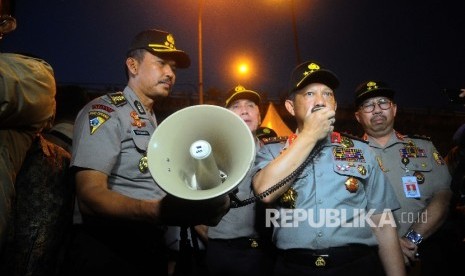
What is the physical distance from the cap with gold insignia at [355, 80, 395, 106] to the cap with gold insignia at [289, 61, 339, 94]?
1854mm

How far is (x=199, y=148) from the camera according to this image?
4.71 feet

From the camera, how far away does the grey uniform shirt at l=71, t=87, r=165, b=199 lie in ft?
6.60

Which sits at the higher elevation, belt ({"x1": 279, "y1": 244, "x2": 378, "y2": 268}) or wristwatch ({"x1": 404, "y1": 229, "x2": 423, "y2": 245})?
belt ({"x1": 279, "y1": 244, "x2": 378, "y2": 268})

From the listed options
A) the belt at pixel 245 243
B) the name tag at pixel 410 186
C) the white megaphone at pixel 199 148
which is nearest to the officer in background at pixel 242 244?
the belt at pixel 245 243

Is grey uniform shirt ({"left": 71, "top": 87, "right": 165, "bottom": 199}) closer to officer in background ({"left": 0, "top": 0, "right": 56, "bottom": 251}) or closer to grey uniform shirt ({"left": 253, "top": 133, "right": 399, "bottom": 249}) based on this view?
officer in background ({"left": 0, "top": 0, "right": 56, "bottom": 251})

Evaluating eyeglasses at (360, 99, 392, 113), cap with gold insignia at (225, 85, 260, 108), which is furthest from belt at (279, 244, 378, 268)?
cap with gold insignia at (225, 85, 260, 108)

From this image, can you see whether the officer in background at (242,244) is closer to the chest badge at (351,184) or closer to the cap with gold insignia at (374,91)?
the chest badge at (351,184)

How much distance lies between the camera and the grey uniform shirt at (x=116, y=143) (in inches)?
79.2

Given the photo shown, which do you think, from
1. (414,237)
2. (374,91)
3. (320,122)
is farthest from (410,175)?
(320,122)

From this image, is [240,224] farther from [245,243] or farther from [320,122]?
[320,122]

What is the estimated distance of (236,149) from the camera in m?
1.53

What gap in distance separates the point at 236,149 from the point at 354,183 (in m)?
1.72

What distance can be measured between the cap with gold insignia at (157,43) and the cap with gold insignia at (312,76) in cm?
121

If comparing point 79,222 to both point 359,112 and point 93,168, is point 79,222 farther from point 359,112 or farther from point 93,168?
point 359,112
